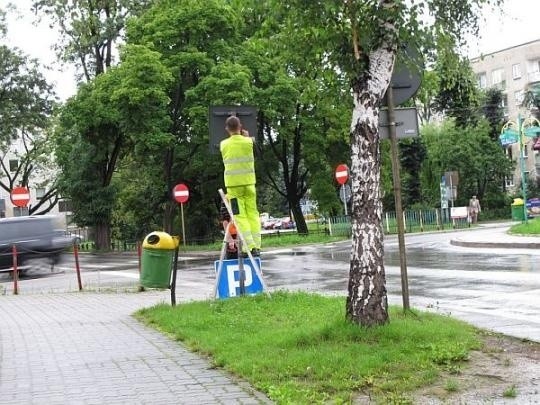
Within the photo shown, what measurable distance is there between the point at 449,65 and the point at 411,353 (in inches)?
123

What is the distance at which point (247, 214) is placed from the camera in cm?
937

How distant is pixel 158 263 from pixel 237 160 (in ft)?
8.14

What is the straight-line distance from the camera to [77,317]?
32.7ft

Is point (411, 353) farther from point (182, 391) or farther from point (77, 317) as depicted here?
point (77, 317)

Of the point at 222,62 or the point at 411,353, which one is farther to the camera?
the point at 222,62

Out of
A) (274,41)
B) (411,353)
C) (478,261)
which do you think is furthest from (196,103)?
(411,353)

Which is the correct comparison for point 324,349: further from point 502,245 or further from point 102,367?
point 502,245

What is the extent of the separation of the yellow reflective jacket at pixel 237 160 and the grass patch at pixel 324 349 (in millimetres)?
1748

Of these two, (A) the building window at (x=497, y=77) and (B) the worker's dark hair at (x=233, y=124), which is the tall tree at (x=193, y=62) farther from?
(A) the building window at (x=497, y=77)

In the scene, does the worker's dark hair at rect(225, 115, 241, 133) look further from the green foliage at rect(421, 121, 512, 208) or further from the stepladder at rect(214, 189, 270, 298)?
the green foliage at rect(421, 121, 512, 208)

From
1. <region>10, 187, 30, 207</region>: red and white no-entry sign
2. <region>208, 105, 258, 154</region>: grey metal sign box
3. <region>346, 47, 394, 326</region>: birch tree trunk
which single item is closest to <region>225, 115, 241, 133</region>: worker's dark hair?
<region>208, 105, 258, 154</region>: grey metal sign box

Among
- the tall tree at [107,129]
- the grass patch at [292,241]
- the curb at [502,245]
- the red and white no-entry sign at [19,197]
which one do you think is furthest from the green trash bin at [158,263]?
the tall tree at [107,129]

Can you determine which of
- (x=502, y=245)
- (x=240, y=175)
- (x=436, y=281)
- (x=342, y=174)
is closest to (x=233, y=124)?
(x=240, y=175)

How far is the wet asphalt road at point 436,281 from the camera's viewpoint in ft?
28.4
